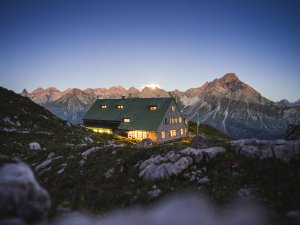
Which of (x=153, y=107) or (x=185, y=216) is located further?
(x=153, y=107)

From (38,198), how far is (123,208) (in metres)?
4.82

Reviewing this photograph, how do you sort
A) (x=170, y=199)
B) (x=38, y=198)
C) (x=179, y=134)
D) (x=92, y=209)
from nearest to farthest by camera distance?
(x=38, y=198) < (x=92, y=209) < (x=170, y=199) < (x=179, y=134)

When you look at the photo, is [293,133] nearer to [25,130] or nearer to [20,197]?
[20,197]

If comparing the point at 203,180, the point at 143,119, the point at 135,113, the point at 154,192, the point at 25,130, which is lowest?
the point at 154,192

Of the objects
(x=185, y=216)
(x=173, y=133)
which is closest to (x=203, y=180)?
(x=185, y=216)

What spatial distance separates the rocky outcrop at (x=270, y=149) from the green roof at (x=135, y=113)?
49.4 metres

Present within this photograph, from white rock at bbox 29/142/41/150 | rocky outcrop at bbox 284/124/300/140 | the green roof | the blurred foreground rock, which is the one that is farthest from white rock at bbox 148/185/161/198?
the green roof

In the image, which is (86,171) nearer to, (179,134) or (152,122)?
(152,122)

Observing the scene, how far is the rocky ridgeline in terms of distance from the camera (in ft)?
44.4

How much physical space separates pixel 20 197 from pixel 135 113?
2612 inches

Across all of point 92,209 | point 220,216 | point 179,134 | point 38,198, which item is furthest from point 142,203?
point 179,134

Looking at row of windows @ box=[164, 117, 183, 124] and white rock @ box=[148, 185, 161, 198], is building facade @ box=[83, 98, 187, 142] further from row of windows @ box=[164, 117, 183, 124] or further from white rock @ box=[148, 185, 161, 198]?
white rock @ box=[148, 185, 161, 198]

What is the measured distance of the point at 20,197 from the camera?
6828 mm

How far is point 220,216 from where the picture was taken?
31.9ft
